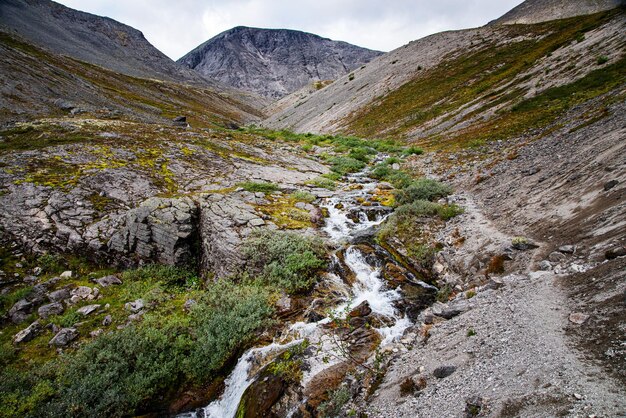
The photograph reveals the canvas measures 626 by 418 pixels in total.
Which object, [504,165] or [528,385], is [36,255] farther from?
[504,165]

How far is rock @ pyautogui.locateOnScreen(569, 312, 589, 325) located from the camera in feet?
19.2

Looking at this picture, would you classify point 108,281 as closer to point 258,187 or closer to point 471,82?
point 258,187

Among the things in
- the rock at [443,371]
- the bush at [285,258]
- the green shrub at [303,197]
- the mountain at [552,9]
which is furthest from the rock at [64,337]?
the mountain at [552,9]

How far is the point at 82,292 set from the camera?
35.8 ft

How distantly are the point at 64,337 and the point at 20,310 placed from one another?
2285 millimetres

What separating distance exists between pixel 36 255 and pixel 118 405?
796cm

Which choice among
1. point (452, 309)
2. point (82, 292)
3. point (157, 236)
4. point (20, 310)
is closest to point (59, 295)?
point (82, 292)

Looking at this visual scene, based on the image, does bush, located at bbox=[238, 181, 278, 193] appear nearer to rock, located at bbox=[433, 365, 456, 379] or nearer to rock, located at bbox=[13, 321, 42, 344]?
rock, located at bbox=[13, 321, 42, 344]

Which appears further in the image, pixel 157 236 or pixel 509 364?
pixel 157 236

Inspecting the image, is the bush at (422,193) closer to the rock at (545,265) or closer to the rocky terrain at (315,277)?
the rocky terrain at (315,277)

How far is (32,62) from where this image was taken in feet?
148

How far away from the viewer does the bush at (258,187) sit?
17.2 metres

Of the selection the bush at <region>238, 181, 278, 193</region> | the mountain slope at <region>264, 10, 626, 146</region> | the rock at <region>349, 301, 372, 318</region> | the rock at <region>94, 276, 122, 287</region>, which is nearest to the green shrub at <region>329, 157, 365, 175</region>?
the bush at <region>238, 181, 278, 193</region>

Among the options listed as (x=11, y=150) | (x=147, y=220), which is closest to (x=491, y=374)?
(x=147, y=220)
